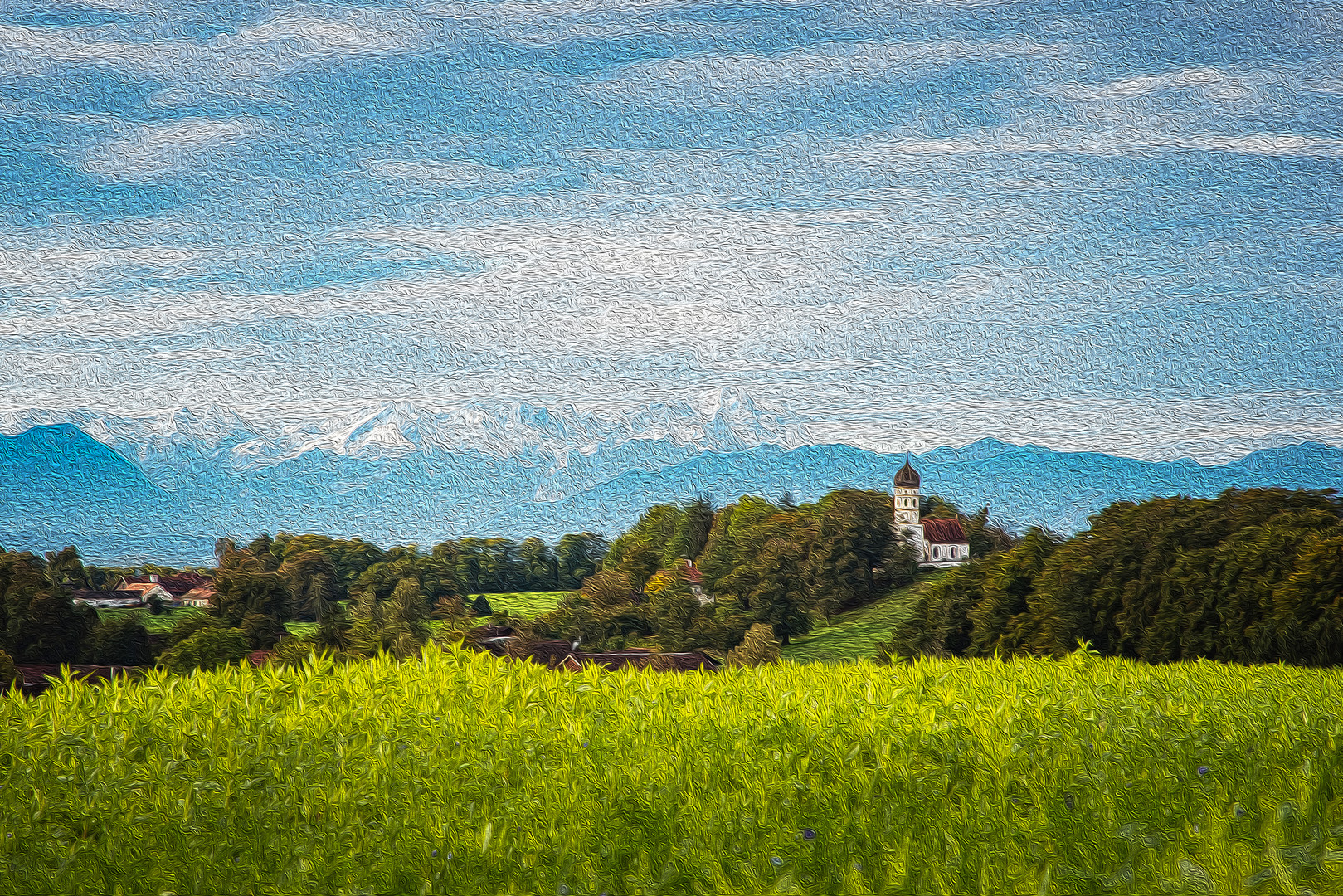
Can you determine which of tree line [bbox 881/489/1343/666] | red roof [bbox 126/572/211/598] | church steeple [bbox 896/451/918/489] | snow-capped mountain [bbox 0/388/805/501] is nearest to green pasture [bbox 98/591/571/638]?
red roof [bbox 126/572/211/598]

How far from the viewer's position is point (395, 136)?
5672 millimetres

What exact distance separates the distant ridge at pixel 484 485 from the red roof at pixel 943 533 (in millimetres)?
173

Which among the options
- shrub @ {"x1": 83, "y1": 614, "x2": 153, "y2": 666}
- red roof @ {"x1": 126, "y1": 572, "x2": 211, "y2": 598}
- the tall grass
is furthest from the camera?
red roof @ {"x1": 126, "y1": 572, "x2": 211, "y2": 598}

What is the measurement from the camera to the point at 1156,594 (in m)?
5.36

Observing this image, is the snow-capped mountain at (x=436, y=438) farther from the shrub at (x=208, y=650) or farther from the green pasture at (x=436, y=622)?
the shrub at (x=208, y=650)

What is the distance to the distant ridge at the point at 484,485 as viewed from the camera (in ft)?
17.3

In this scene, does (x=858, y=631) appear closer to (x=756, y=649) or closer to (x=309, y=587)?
(x=756, y=649)

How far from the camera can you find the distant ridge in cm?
527

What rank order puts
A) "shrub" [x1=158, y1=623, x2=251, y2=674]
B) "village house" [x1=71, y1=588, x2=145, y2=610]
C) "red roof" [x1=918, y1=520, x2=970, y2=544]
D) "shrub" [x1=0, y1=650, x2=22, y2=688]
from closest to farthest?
1. "shrub" [x1=0, y1=650, x2=22, y2=688]
2. "shrub" [x1=158, y1=623, x2=251, y2=674]
3. "village house" [x1=71, y1=588, x2=145, y2=610]
4. "red roof" [x1=918, y1=520, x2=970, y2=544]

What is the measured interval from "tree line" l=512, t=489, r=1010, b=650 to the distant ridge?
5.2 inches

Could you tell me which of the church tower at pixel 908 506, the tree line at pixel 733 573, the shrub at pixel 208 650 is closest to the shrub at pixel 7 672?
the shrub at pixel 208 650

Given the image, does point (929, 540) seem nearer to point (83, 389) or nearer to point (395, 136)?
point (395, 136)

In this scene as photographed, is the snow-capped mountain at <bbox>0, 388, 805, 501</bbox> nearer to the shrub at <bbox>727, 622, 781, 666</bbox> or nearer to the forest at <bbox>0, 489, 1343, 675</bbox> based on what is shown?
the forest at <bbox>0, 489, 1343, 675</bbox>

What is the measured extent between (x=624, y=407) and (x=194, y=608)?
8.26 ft
